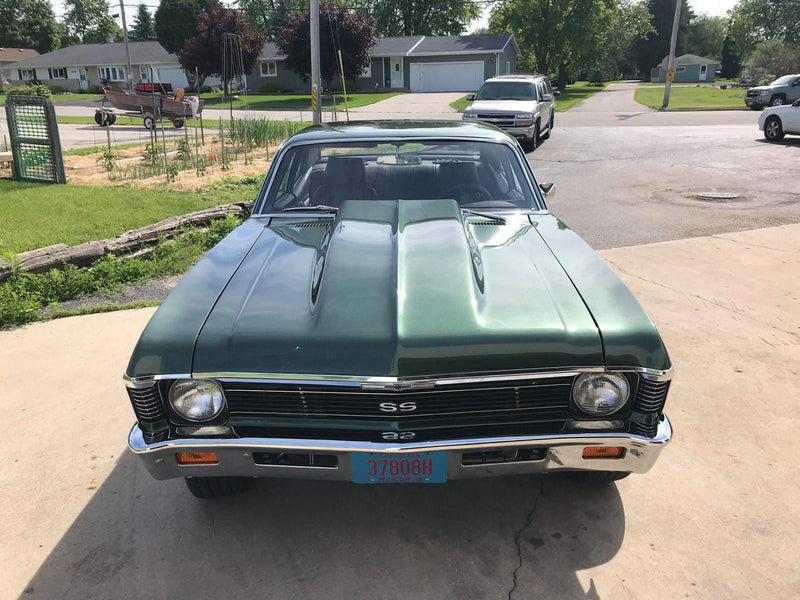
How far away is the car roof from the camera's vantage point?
13.5 ft

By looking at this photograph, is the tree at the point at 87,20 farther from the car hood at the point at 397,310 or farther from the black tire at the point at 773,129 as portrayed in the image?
the car hood at the point at 397,310

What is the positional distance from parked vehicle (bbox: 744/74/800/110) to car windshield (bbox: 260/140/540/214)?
2765 centimetres

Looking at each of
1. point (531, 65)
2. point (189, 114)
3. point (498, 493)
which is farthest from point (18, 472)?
point (531, 65)

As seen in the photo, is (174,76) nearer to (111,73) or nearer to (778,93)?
(111,73)

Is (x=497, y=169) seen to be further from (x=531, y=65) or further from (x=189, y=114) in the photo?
(x=531, y=65)

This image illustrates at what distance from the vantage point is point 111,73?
2210 inches

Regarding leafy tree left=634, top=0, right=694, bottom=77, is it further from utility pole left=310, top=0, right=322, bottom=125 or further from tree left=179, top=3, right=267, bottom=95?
utility pole left=310, top=0, right=322, bottom=125

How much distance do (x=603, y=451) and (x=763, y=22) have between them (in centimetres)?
8312

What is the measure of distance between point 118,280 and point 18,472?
10.3 ft

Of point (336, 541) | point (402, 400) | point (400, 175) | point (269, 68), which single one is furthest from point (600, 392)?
point (269, 68)

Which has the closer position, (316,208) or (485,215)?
(485,215)

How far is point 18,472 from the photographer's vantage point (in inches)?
130

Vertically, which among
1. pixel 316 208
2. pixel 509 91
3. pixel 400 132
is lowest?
pixel 316 208

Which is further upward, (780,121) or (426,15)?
(426,15)
